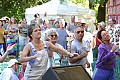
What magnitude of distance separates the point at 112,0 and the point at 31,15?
5047 mm

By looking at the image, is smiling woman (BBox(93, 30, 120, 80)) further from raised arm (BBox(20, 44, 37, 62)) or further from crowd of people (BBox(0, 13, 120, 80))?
raised arm (BBox(20, 44, 37, 62))

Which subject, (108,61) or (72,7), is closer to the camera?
(108,61)

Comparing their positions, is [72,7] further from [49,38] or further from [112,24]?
[49,38]

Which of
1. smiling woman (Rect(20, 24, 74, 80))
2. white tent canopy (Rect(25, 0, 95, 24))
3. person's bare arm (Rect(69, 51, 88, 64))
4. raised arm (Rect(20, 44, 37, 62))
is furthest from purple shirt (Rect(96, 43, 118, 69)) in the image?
white tent canopy (Rect(25, 0, 95, 24))

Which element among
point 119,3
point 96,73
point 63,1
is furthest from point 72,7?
point 96,73

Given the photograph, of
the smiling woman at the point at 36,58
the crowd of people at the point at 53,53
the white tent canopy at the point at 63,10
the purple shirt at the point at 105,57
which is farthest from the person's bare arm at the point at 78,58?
→ the white tent canopy at the point at 63,10

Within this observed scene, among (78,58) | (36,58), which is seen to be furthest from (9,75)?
(36,58)

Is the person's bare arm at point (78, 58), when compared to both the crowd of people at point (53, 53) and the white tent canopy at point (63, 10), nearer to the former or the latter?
the crowd of people at point (53, 53)

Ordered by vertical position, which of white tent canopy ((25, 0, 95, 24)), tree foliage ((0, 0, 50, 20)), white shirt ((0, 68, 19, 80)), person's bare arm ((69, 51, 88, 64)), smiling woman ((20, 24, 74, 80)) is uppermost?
smiling woman ((20, 24, 74, 80))

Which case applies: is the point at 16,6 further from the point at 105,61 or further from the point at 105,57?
the point at 105,57


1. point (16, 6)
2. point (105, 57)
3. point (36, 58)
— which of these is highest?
point (36, 58)

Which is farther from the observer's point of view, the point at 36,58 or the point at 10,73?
the point at 10,73

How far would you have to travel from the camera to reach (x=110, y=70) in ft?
26.8

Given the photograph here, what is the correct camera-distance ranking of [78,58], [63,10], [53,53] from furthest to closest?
[63,10] < [53,53] < [78,58]
